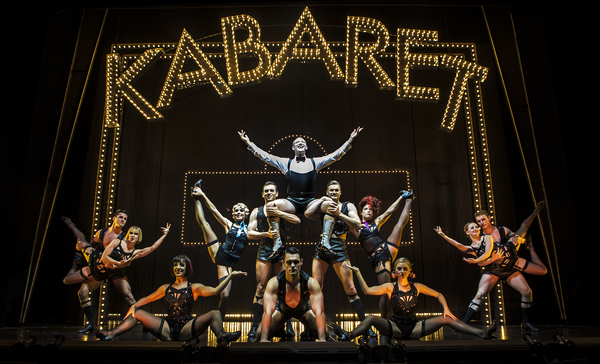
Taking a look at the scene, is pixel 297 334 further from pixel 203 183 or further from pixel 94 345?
pixel 203 183

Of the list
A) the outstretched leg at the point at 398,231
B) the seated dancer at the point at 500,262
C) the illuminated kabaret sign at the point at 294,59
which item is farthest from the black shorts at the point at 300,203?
the illuminated kabaret sign at the point at 294,59

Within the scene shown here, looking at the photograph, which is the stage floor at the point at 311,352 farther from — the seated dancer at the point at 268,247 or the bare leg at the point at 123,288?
the bare leg at the point at 123,288

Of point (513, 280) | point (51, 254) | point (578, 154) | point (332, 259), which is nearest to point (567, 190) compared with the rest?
point (578, 154)

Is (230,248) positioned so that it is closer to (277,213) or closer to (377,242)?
(277,213)

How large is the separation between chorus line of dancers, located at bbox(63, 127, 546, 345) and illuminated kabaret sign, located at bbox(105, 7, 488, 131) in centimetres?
187

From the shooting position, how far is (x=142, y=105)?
6.92 m

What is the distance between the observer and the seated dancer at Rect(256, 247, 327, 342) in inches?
167

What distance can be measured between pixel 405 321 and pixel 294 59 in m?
4.74

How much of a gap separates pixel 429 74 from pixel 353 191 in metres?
2.63

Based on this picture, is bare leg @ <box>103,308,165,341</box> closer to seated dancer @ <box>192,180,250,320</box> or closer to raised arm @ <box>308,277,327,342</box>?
seated dancer @ <box>192,180,250,320</box>

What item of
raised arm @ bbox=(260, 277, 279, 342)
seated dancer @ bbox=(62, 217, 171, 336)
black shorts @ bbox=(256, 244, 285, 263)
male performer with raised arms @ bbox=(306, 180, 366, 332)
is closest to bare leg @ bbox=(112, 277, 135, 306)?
seated dancer @ bbox=(62, 217, 171, 336)

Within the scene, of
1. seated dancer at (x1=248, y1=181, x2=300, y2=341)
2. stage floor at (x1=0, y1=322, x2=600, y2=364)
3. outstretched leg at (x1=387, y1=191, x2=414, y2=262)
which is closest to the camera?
stage floor at (x1=0, y1=322, x2=600, y2=364)

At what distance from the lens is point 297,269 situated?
4293 millimetres

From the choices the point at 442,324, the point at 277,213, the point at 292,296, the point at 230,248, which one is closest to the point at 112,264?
the point at 230,248
